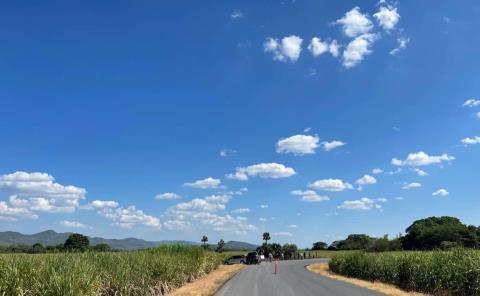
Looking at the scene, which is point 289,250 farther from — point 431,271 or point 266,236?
point 431,271

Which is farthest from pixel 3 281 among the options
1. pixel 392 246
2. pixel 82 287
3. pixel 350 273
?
pixel 392 246

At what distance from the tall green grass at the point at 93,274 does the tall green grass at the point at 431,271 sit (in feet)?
45.8

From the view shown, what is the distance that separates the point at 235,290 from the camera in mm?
25125

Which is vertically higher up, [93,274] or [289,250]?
[289,250]

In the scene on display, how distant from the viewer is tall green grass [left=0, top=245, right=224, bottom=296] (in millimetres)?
12625

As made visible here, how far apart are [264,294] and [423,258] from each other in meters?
12.0

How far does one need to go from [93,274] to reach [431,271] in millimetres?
19576

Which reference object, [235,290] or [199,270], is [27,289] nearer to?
[235,290]

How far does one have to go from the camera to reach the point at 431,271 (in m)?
27.5

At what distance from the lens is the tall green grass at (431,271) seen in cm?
2395

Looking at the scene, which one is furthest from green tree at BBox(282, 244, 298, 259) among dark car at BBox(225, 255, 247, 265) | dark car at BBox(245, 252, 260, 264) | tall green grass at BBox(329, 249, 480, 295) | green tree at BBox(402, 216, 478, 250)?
tall green grass at BBox(329, 249, 480, 295)

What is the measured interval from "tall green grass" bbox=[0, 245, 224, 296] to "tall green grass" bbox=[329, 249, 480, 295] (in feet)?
45.8

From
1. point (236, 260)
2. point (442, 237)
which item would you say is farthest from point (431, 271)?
point (442, 237)

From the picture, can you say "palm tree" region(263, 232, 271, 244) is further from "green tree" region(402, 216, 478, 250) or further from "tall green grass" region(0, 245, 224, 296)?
"tall green grass" region(0, 245, 224, 296)
